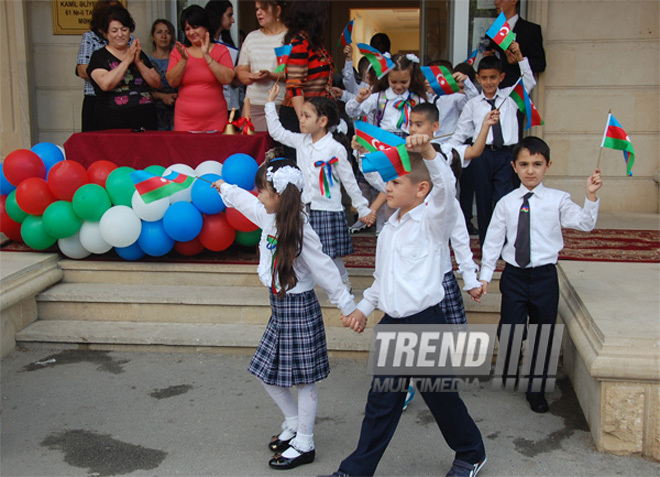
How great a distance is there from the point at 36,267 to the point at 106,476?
2420mm

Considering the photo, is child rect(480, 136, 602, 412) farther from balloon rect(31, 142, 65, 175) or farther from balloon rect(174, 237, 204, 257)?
balloon rect(31, 142, 65, 175)

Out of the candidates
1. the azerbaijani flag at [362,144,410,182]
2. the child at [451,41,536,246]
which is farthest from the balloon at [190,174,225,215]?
the azerbaijani flag at [362,144,410,182]

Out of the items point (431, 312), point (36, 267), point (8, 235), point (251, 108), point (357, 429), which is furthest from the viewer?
point (251, 108)

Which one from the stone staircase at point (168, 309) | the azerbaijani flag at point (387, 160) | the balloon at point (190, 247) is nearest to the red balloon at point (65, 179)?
the stone staircase at point (168, 309)

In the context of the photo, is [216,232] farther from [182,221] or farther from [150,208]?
[150,208]

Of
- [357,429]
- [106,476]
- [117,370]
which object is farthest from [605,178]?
[106,476]

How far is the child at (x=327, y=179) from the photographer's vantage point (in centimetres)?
465

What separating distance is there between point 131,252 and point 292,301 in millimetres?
2402

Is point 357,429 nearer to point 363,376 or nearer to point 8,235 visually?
point 363,376

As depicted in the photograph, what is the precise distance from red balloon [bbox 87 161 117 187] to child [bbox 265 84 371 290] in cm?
164

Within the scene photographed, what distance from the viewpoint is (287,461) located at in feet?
11.1

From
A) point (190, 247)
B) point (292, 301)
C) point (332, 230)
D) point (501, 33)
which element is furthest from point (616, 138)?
point (190, 247)

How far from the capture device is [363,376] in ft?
14.7

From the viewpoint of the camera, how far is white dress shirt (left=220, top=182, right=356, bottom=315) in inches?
131
